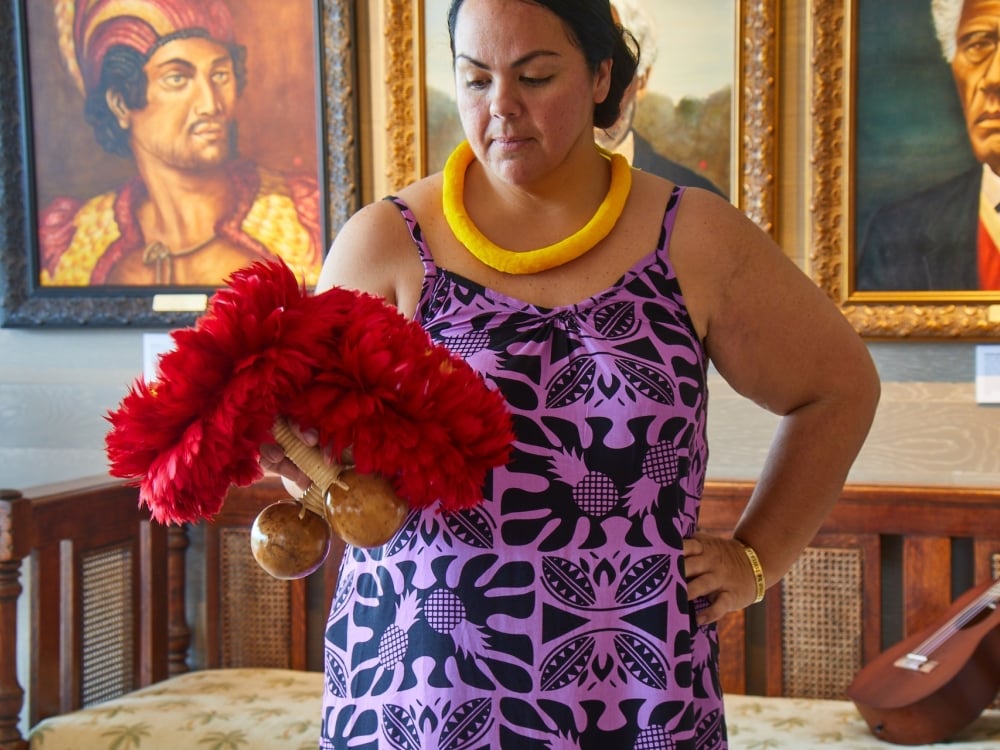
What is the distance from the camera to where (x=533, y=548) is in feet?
3.85

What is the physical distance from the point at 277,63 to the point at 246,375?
7.10 feet

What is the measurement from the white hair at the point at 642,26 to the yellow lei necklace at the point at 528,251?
1.49 meters

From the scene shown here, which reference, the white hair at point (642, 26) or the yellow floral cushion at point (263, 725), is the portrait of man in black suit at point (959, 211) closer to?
the white hair at point (642, 26)

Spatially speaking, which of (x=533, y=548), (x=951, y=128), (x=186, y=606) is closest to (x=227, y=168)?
(x=186, y=606)

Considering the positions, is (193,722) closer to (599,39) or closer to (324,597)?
(324,597)

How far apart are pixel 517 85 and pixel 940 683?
1.51 metres

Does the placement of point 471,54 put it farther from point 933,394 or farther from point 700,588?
point 933,394

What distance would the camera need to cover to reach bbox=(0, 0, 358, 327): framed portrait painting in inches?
116

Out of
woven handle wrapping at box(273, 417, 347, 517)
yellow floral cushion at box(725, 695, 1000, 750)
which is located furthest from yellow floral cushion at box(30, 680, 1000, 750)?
woven handle wrapping at box(273, 417, 347, 517)

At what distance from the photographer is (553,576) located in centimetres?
117

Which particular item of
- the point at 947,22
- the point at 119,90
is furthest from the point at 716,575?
the point at 119,90

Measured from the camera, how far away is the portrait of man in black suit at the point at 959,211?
255 cm

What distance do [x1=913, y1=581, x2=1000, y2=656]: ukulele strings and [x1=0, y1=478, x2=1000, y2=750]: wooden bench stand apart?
0.12 meters

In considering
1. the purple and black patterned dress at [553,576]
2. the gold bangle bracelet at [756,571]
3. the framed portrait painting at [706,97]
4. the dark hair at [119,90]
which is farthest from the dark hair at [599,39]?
the dark hair at [119,90]
